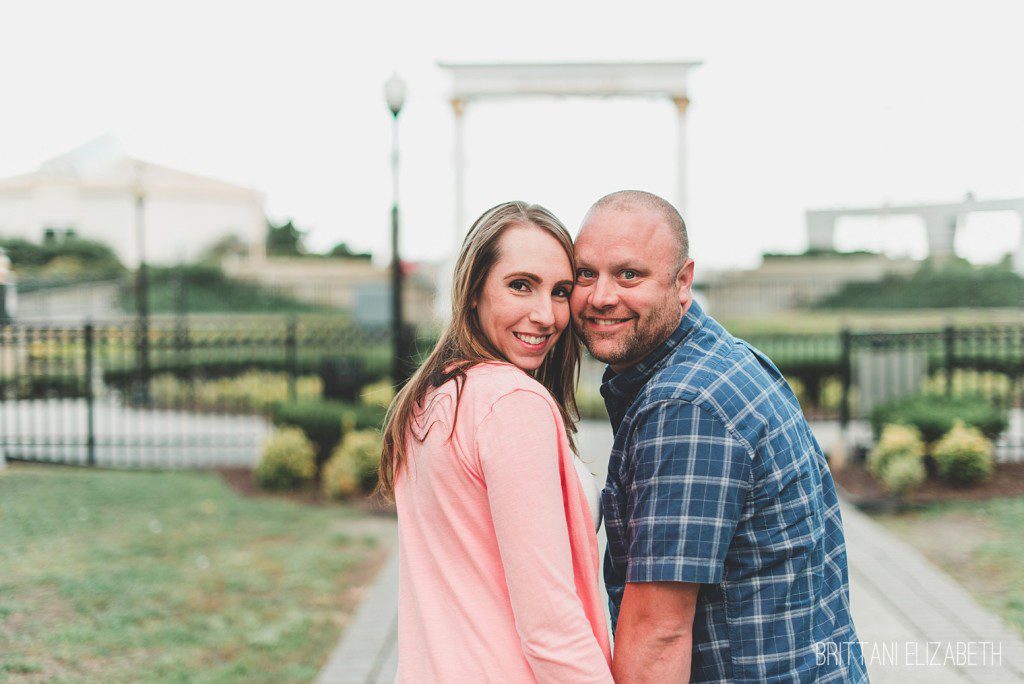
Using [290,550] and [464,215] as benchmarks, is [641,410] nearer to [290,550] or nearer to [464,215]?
[290,550]

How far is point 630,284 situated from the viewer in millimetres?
1856

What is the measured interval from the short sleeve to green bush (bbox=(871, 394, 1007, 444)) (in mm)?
7365

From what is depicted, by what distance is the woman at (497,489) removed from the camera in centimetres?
159

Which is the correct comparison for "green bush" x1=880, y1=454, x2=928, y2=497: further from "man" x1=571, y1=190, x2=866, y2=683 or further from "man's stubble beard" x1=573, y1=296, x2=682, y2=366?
"man's stubble beard" x1=573, y1=296, x2=682, y2=366

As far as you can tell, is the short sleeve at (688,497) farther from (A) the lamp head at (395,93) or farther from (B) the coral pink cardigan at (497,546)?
(A) the lamp head at (395,93)

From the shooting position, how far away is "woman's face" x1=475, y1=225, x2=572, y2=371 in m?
1.82

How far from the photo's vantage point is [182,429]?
11531 millimetres

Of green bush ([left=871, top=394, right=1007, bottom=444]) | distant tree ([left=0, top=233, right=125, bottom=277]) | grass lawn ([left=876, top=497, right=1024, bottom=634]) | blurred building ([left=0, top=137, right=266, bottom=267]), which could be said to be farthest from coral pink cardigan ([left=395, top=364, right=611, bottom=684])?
distant tree ([left=0, top=233, right=125, bottom=277])

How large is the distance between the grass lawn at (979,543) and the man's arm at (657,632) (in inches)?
157

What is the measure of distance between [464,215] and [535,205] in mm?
11681

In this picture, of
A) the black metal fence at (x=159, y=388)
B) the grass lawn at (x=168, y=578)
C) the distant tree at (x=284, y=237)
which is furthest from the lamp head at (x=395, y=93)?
the distant tree at (x=284, y=237)

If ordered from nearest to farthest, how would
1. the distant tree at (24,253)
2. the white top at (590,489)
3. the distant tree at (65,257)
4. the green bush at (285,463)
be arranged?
the white top at (590,489)
the green bush at (285,463)
the distant tree at (24,253)
the distant tree at (65,257)

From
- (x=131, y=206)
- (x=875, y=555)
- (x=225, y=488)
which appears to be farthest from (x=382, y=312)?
(x=131, y=206)

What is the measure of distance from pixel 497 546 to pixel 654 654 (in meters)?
0.38
